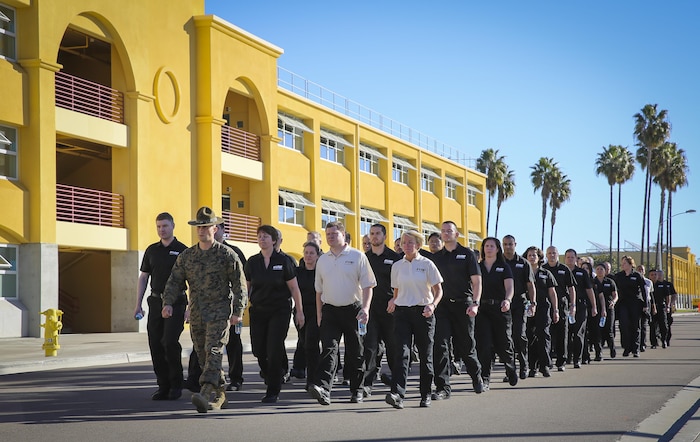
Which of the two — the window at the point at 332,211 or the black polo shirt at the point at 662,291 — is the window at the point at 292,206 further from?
the black polo shirt at the point at 662,291

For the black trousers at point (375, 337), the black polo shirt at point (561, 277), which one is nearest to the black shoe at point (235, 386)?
the black trousers at point (375, 337)

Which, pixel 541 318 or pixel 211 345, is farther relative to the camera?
pixel 541 318

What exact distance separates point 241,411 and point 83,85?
2163 centimetres

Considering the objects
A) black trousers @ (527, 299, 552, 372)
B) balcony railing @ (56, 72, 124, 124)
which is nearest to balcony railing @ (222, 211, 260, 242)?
balcony railing @ (56, 72, 124, 124)

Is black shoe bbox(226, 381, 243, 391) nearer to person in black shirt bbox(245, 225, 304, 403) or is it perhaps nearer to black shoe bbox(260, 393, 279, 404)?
person in black shirt bbox(245, 225, 304, 403)

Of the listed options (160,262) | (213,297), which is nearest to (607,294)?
(160,262)

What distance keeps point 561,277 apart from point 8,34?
17149 mm

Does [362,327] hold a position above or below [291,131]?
below

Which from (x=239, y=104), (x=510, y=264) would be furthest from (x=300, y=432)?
(x=239, y=104)

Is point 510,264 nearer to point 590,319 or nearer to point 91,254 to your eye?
point 590,319

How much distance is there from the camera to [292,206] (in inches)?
1665

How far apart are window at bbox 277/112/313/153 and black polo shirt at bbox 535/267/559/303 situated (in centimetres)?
2533

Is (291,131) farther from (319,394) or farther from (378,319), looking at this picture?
(319,394)

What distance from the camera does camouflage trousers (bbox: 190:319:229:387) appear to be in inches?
392
